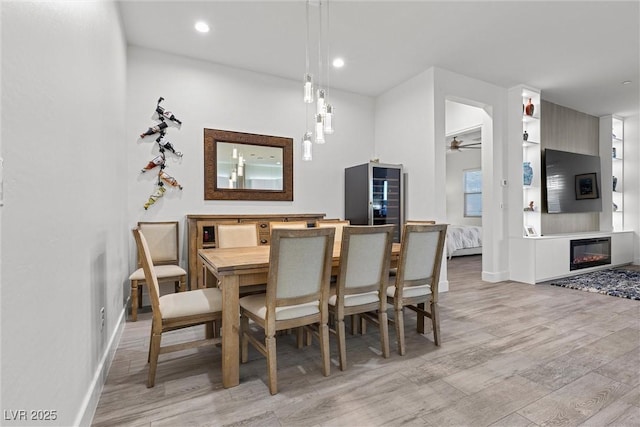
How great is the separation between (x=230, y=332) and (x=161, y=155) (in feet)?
8.90

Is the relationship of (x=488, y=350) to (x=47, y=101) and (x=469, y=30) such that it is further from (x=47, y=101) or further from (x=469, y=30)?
(x=469, y=30)

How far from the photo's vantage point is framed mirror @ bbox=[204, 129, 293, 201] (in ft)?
13.1

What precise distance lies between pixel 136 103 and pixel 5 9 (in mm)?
3149

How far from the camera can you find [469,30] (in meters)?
3.28

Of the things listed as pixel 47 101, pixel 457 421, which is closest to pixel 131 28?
pixel 47 101

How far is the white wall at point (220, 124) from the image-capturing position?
363 cm

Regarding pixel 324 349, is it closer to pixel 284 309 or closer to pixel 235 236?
pixel 284 309

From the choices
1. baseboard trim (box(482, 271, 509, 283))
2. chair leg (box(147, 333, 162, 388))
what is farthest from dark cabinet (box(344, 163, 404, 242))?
chair leg (box(147, 333, 162, 388))

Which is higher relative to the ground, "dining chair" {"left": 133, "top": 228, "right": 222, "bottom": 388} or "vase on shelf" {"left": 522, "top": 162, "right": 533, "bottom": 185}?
"vase on shelf" {"left": 522, "top": 162, "right": 533, "bottom": 185}

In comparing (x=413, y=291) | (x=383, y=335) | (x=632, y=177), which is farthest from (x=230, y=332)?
(x=632, y=177)

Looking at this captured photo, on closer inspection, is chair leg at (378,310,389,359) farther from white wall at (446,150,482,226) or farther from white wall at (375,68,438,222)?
white wall at (446,150,482,226)

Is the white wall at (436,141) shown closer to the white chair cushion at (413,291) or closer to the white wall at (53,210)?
the white chair cushion at (413,291)

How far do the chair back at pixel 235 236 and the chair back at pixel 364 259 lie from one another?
1.41 metres

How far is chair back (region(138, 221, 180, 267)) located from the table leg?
206 centimetres
